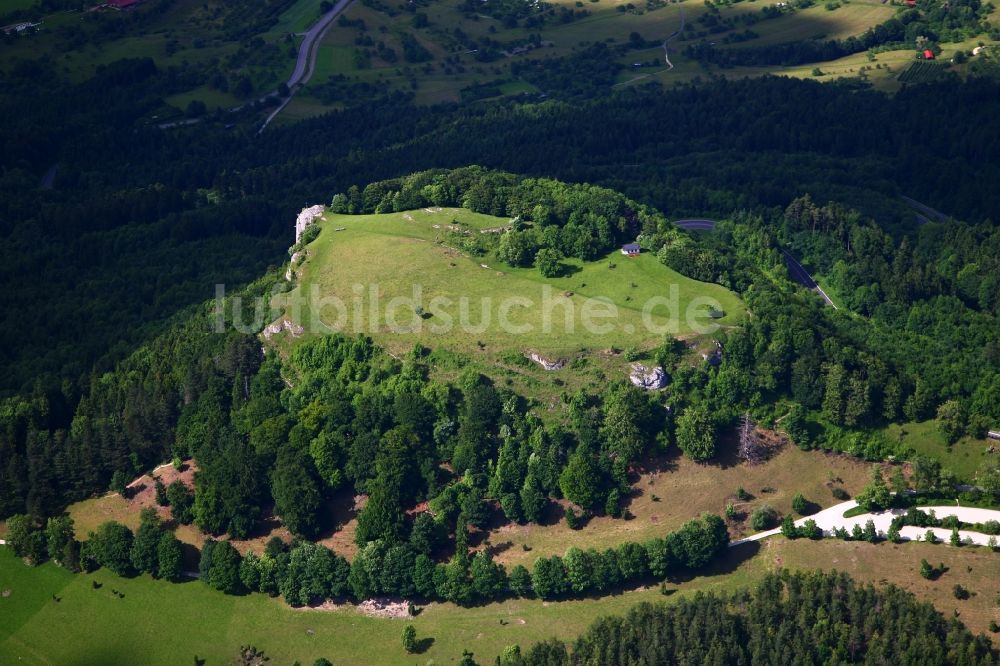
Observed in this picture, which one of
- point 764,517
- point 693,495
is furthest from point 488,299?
point 764,517

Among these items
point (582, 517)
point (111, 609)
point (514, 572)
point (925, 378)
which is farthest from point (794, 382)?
point (111, 609)

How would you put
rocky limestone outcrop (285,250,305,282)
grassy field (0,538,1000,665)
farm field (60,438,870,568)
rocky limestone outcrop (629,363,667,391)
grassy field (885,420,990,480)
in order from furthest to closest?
rocky limestone outcrop (285,250,305,282)
rocky limestone outcrop (629,363,667,391)
grassy field (885,420,990,480)
farm field (60,438,870,568)
grassy field (0,538,1000,665)

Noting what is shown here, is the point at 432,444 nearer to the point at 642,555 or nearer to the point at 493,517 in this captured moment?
the point at 493,517

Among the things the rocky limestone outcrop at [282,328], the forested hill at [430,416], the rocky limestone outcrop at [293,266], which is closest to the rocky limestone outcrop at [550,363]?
the forested hill at [430,416]

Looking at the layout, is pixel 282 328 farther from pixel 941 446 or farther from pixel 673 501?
pixel 941 446

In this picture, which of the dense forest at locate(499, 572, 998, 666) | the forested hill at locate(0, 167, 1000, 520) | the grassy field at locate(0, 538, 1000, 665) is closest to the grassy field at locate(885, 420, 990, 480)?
the forested hill at locate(0, 167, 1000, 520)

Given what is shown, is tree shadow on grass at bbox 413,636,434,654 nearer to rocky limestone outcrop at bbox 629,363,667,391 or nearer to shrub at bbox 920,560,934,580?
rocky limestone outcrop at bbox 629,363,667,391
